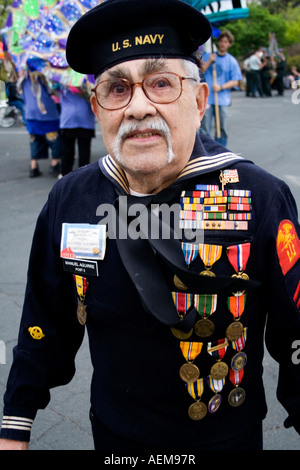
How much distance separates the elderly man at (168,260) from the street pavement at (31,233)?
47.5 inches

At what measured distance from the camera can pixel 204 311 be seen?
1.47m

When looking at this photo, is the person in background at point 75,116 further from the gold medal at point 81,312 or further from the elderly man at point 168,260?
the gold medal at point 81,312

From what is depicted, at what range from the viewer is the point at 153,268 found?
4.73 feet

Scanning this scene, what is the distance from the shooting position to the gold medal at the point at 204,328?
58.1 inches

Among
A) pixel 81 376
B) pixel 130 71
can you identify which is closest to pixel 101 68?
pixel 130 71

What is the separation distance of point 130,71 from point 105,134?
8.5 inches

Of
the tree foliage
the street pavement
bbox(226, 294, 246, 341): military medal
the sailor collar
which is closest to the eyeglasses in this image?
the sailor collar

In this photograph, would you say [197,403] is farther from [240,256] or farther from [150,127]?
[150,127]

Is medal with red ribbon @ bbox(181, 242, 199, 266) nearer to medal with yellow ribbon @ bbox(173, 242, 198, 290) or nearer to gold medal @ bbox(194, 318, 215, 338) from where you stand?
medal with yellow ribbon @ bbox(173, 242, 198, 290)

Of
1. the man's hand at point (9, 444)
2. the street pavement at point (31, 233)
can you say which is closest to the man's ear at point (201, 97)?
the man's hand at point (9, 444)

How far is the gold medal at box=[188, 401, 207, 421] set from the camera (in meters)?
1.51

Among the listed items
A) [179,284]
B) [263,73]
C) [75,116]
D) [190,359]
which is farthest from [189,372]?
[263,73]

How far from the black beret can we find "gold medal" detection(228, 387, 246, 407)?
1.00 m
